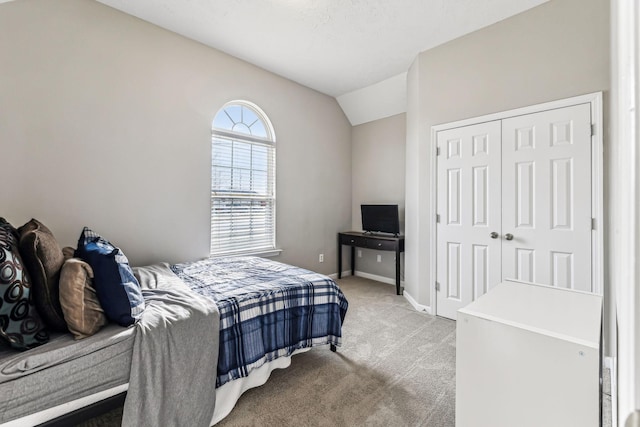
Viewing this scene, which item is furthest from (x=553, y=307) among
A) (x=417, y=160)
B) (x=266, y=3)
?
(x=266, y=3)

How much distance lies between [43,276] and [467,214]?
130 inches

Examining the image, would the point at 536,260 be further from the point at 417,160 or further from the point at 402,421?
the point at 402,421

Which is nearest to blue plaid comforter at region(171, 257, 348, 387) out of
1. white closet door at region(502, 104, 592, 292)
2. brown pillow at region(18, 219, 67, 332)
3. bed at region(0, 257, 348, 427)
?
bed at region(0, 257, 348, 427)

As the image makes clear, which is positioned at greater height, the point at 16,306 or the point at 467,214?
the point at 467,214

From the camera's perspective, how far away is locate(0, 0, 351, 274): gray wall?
2.21 meters

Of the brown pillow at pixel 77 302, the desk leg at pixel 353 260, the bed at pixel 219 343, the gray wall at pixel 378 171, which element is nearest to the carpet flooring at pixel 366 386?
the bed at pixel 219 343

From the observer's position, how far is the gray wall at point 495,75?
2.33 meters

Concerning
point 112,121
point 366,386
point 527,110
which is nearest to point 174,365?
point 366,386

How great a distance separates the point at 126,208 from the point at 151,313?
151 cm

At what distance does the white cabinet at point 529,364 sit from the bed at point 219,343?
115cm

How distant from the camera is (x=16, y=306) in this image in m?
1.19

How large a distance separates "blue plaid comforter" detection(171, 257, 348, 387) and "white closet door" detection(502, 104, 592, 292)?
1.80 m

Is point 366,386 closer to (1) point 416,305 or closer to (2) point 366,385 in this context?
(2) point 366,385

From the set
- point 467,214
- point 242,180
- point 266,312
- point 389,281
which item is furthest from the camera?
point 389,281
